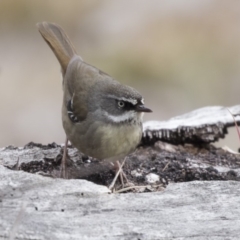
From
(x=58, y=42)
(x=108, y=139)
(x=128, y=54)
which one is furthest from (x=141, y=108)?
(x=128, y=54)

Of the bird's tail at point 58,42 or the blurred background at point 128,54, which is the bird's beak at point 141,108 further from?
the blurred background at point 128,54

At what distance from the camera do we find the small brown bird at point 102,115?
18.6 ft

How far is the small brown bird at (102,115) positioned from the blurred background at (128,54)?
329 centimetres

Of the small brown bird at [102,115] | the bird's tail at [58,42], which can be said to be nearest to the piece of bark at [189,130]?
the small brown bird at [102,115]

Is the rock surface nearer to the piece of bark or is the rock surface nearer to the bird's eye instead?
the bird's eye

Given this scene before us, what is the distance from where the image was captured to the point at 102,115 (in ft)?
19.4

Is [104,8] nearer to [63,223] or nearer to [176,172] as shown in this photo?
[176,172]

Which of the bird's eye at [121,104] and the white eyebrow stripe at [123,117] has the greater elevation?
the bird's eye at [121,104]

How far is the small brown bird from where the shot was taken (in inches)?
224

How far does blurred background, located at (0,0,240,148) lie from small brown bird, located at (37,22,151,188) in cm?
329

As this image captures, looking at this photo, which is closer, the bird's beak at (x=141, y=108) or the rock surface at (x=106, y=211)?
the rock surface at (x=106, y=211)

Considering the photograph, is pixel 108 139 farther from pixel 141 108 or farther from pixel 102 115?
pixel 141 108

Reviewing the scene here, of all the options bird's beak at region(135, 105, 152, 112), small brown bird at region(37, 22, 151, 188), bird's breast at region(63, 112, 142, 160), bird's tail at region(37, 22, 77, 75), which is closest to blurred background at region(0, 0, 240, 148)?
bird's tail at region(37, 22, 77, 75)

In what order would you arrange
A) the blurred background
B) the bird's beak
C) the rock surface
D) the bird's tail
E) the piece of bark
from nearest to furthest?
the rock surface
the bird's beak
the piece of bark
the bird's tail
the blurred background
